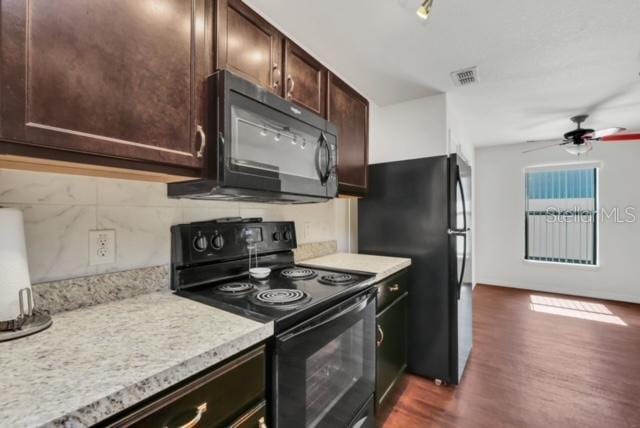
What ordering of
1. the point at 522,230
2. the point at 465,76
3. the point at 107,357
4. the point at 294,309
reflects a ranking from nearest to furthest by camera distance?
the point at 107,357, the point at 294,309, the point at 465,76, the point at 522,230

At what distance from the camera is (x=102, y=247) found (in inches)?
42.0

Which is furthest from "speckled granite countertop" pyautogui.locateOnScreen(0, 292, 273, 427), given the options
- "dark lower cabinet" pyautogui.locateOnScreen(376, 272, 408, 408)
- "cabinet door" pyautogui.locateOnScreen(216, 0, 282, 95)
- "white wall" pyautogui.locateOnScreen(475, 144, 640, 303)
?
"white wall" pyautogui.locateOnScreen(475, 144, 640, 303)

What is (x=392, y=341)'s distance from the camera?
181cm

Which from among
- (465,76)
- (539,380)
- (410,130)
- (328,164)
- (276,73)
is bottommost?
(539,380)

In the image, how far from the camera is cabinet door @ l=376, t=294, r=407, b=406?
5.34 ft

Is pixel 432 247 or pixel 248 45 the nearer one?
pixel 248 45

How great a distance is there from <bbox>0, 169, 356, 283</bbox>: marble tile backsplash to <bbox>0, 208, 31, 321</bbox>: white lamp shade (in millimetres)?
136

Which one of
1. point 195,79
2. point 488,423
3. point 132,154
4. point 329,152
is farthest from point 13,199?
point 488,423

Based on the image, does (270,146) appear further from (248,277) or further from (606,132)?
(606,132)

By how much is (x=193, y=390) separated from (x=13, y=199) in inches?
32.4

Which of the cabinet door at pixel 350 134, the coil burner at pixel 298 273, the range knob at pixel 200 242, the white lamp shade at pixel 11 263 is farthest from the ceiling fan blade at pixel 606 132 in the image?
the white lamp shade at pixel 11 263

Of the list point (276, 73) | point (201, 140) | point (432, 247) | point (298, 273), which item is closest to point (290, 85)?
point (276, 73)

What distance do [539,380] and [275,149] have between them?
2498mm

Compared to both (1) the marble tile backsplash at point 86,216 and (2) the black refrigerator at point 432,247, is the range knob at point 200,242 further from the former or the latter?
(2) the black refrigerator at point 432,247
